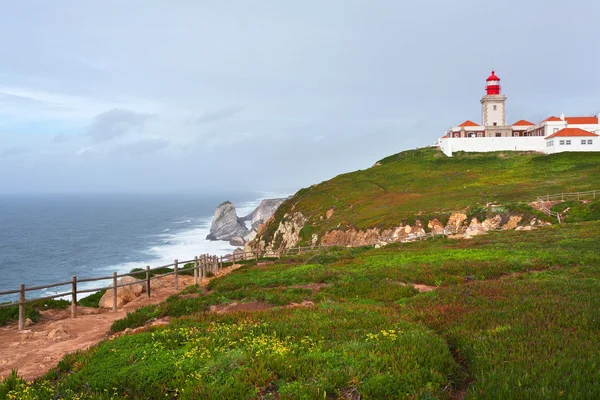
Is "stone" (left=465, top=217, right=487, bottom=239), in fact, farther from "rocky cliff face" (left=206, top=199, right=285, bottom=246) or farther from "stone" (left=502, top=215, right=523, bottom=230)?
"rocky cliff face" (left=206, top=199, right=285, bottom=246)

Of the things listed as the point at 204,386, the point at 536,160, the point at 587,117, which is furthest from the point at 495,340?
the point at 587,117

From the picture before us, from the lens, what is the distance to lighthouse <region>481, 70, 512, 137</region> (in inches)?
4021

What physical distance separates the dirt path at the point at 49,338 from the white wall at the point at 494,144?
314 feet

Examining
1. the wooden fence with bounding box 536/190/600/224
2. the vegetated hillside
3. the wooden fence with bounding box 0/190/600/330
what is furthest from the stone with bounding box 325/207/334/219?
the wooden fence with bounding box 536/190/600/224

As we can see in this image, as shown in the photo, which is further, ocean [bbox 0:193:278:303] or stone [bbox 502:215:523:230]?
ocean [bbox 0:193:278:303]

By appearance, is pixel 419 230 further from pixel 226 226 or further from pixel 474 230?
pixel 226 226

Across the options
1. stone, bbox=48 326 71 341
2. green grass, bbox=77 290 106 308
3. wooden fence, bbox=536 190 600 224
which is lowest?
green grass, bbox=77 290 106 308

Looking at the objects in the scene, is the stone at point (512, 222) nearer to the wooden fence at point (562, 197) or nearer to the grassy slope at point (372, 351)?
the wooden fence at point (562, 197)

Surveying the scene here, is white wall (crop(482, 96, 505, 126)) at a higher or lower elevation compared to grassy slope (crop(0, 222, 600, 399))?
higher

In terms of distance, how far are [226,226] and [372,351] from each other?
137261mm

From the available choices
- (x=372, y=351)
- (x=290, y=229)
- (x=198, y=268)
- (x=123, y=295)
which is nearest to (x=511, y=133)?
(x=290, y=229)

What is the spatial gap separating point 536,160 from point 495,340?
8936 centimetres

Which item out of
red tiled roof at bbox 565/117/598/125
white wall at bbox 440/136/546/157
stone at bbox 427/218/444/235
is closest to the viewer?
stone at bbox 427/218/444/235

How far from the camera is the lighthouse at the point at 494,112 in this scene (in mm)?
102125
